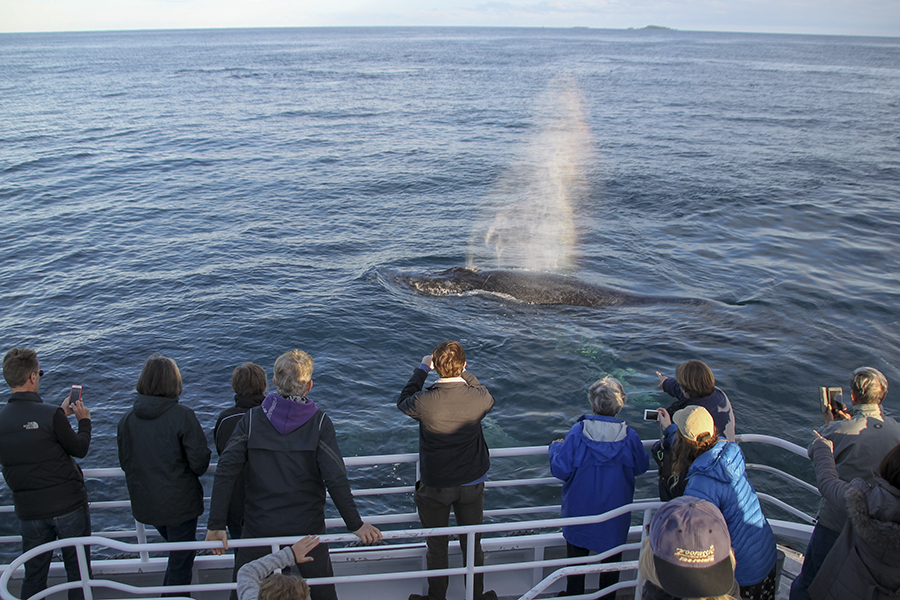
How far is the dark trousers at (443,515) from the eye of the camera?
5117 mm

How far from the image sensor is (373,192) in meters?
29.2

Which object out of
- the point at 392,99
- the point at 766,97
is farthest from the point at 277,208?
the point at 766,97

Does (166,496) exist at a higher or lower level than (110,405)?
higher

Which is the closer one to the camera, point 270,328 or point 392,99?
point 270,328

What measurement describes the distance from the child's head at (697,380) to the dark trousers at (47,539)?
5046 millimetres

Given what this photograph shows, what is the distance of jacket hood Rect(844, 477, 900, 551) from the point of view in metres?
3.35

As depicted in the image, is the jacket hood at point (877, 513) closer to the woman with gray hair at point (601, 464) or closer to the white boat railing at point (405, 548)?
the white boat railing at point (405, 548)

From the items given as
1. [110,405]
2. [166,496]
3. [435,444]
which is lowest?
[110,405]

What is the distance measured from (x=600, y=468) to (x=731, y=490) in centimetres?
107

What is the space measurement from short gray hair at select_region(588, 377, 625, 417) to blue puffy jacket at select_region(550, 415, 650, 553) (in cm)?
7

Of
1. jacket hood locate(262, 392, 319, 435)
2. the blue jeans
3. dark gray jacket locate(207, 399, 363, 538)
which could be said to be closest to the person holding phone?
the blue jeans

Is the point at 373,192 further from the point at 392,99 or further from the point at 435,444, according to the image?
the point at 392,99

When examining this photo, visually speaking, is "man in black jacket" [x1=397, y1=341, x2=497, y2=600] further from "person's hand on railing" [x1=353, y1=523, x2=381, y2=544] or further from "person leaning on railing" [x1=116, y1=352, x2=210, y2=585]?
"person leaning on railing" [x1=116, y1=352, x2=210, y2=585]

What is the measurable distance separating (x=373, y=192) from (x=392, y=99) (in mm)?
33401
